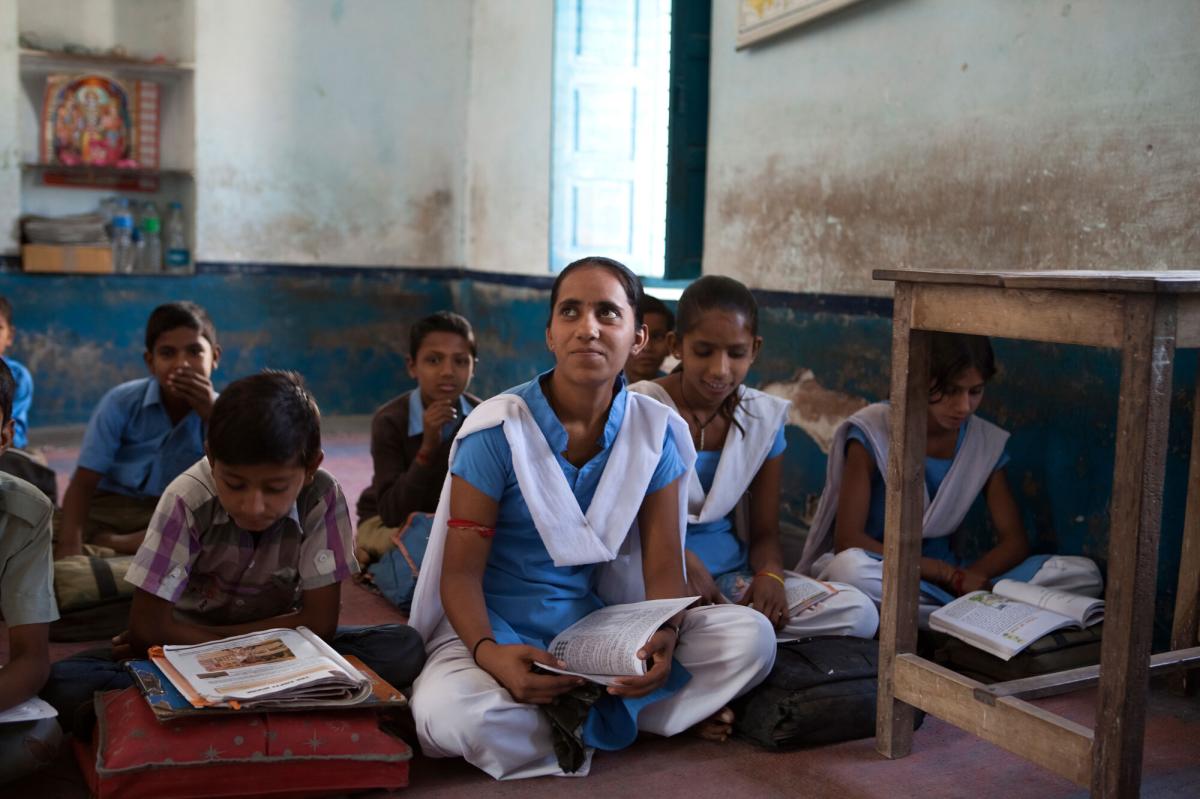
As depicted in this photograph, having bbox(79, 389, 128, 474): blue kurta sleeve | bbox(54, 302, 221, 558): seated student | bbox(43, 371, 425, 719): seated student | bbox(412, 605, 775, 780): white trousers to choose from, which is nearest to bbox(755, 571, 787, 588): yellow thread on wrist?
bbox(412, 605, 775, 780): white trousers

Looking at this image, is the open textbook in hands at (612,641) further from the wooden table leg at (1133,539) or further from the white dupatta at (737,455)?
the wooden table leg at (1133,539)

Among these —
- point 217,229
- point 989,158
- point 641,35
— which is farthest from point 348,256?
point 989,158

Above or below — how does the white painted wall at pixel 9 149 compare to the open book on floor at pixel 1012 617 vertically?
above

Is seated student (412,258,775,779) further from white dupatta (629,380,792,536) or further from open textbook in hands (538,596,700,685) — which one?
white dupatta (629,380,792,536)

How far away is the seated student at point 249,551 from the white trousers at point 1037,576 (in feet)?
3.49

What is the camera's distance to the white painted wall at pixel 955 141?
266cm

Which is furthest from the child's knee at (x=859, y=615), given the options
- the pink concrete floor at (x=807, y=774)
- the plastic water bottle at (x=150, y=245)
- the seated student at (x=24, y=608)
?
the plastic water bottle at (x=150, y=245)

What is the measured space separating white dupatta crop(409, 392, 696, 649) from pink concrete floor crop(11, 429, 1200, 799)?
321 millimetres

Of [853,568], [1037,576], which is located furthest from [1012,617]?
[853,568]

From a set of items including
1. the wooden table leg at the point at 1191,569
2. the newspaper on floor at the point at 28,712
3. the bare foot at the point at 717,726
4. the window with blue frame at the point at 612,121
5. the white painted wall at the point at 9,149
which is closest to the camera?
the newspaper on floor at the point at 28,712

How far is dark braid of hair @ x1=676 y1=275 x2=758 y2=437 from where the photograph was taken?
2.70 meters

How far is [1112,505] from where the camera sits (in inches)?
71.1

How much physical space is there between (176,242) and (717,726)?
4942 mm

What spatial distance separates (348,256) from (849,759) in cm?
504
